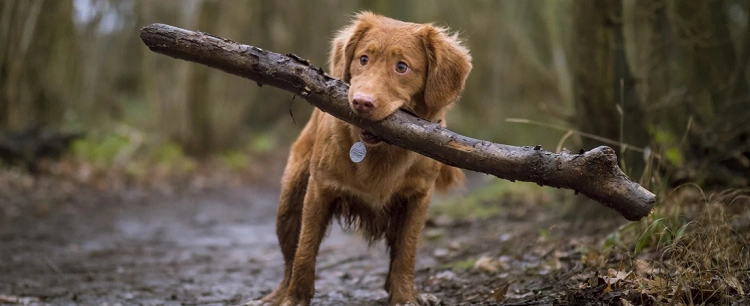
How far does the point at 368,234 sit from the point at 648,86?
13.0 ft

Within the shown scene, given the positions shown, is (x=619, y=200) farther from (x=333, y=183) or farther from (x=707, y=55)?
(x=707, y=55)

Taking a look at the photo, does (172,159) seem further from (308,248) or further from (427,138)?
(427,138)

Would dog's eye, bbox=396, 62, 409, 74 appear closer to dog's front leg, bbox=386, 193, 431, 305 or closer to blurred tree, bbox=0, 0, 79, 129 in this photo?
dog's front leg, bbox=386, 193, 431, 305

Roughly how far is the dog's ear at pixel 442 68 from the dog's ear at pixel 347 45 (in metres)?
0.37

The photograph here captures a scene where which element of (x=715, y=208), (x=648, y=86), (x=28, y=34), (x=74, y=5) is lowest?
(x=715, y=208)

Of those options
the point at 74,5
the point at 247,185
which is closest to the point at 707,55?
the point at 247,185

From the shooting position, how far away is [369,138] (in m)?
3.98

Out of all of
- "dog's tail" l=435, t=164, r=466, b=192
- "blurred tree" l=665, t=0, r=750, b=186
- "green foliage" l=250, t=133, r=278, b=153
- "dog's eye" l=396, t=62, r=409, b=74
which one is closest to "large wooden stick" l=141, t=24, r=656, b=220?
"dog's eye" l=396, t=62, r=409, b=74

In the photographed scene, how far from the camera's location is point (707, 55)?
6664 millimetres

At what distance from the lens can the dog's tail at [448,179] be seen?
5412 millimetres

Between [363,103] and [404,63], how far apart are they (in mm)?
586

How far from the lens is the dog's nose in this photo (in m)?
3.63

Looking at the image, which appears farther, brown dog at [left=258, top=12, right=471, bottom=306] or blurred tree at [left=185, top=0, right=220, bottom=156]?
blurred tree at [left=185, top=0, right=220, bottom=156]

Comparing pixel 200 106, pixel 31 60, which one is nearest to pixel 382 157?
pixel 31 60
